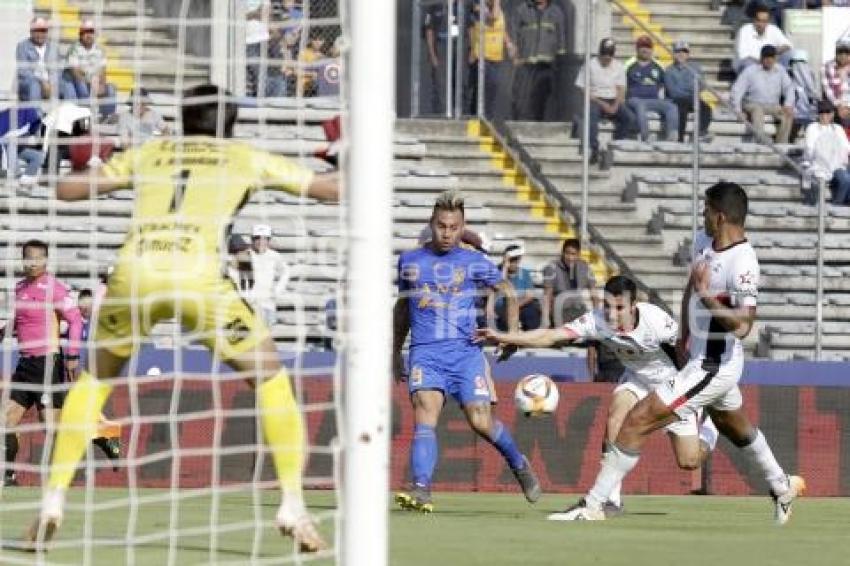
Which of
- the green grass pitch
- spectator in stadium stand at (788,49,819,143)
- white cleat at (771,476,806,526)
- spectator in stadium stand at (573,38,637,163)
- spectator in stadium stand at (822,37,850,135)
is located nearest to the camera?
the green grass pitch

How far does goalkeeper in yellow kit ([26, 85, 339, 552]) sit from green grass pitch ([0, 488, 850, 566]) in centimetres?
51

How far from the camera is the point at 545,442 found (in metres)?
19.7

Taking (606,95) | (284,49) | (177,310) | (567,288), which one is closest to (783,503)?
(177,310)

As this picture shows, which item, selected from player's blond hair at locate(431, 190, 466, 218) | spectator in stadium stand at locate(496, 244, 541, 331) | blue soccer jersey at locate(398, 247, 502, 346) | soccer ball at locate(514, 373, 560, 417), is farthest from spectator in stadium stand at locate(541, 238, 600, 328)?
player's blond hair at locate(431, 190, 466, 218)

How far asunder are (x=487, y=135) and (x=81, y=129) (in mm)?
13751

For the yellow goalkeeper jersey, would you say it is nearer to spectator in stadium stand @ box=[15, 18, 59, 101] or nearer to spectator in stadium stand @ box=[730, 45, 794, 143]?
spectator in stadium stand @ box=[15, 18, 59, 101]

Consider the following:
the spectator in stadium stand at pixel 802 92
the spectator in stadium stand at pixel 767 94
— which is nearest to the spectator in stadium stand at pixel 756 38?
the spectator in stadium stand at pixel 802 92

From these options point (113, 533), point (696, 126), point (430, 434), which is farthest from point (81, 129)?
point (696, 126)

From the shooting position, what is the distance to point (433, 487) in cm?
1931

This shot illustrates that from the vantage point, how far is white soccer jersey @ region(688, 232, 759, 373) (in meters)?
14.1

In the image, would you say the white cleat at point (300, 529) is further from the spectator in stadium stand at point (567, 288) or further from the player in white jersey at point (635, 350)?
the spectator in stadium stand at point (567, 288)

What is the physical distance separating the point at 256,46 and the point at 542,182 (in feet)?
15.2

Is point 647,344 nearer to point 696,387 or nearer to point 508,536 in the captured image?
point 696,387

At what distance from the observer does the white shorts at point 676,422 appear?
50.3 ft
